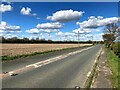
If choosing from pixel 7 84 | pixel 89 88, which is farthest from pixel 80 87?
pixel 7 84

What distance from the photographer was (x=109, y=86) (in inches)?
372

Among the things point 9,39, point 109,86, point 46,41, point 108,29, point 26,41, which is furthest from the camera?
point 46,41

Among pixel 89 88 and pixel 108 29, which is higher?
pixel 108 29

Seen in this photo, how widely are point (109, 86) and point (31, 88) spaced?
3077 mm

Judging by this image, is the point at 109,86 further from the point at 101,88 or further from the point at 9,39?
the point at 9,39

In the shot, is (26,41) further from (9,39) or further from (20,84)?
(20,84)

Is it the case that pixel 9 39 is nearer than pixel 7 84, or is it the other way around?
pixel 7 84

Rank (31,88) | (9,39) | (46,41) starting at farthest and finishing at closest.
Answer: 1. (46,41)
2. (9,39)
3. (31,88)

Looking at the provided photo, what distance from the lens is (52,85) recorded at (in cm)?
962

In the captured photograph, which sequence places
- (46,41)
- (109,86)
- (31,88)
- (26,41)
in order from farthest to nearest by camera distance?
(46,41) < (26,41) < (109,86) < (31,88)

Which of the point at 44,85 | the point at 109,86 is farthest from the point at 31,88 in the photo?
the point at 109,86

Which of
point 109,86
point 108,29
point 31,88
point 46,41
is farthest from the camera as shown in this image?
point 46,41

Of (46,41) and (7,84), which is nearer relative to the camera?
(7,84)

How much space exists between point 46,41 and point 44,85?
564ft
